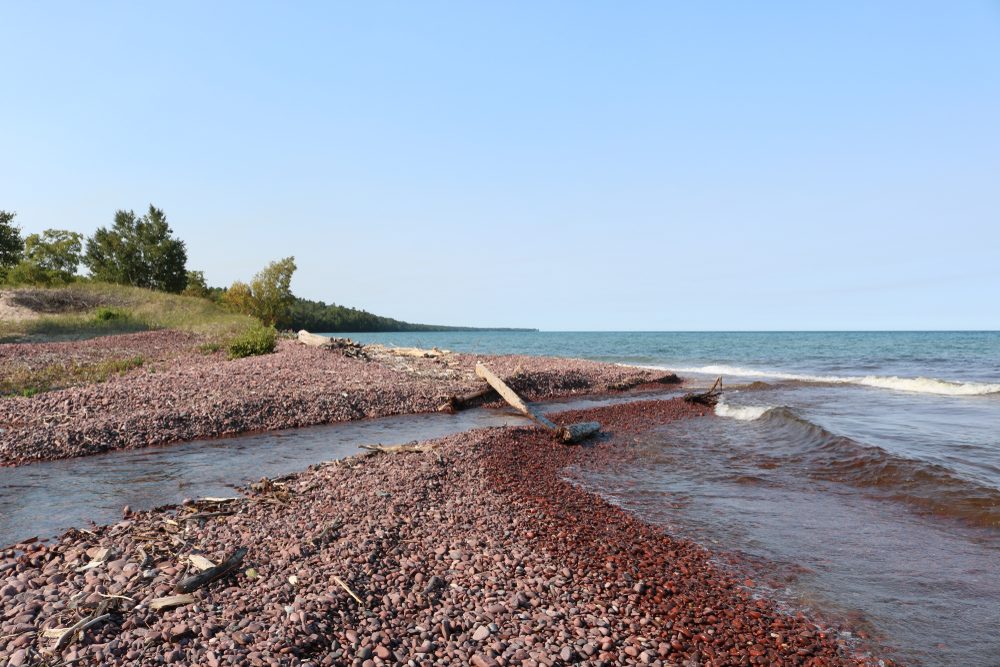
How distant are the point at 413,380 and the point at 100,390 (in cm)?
1151

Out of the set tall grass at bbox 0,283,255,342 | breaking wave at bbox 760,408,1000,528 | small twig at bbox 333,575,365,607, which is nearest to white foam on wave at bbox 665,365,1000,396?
breaking wave at bbox 760,408,1000,528

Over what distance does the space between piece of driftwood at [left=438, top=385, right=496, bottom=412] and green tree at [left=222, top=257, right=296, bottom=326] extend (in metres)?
38.7

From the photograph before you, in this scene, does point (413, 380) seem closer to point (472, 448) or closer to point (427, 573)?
point (472, 448)

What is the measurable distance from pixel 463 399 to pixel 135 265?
223 feet

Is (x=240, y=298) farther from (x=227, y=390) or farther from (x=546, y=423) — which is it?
(x=546, y=423)

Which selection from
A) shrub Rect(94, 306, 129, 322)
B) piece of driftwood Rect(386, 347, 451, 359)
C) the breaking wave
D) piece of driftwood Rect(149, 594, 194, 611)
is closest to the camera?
piece of driftwood Rect(149, 594, 194, 611)

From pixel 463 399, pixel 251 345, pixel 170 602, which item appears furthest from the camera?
pixel 251 345

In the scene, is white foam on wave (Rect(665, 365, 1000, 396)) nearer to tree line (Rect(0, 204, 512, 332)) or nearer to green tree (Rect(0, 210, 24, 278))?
tree line (Rect(0, 204, 512, 332))

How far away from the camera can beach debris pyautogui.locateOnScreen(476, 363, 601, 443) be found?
16062mm

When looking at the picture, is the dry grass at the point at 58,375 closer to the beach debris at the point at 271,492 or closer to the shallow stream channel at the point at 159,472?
the shallow stream channel at the point at 159,472

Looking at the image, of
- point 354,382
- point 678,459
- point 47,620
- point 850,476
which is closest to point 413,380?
point 354,382

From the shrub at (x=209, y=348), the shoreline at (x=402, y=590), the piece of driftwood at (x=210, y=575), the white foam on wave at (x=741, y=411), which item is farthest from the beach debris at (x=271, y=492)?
the shrub at (x=209, y=348)

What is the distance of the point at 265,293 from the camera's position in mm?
55906

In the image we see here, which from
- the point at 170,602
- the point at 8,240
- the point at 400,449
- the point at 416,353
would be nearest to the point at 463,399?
the point at 400,449
